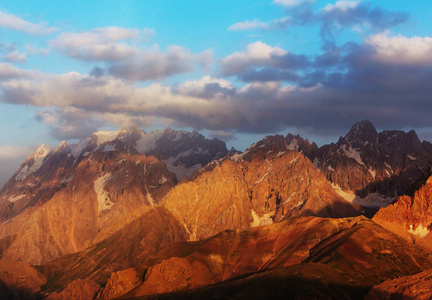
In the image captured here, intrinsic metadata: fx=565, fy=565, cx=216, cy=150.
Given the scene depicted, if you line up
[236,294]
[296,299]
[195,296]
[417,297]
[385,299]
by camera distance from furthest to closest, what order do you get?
[195,296] → [236,294] → [296,299] → [385,299] → [417,297]

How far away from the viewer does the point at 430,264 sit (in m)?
198

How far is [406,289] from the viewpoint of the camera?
5591 inches

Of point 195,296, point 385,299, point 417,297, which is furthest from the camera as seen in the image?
point 195,296

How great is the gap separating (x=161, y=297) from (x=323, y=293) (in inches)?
2423

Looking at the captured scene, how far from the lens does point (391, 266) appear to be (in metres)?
194

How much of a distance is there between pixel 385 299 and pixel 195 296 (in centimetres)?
6746

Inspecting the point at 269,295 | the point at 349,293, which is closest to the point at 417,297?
the point at 349,293

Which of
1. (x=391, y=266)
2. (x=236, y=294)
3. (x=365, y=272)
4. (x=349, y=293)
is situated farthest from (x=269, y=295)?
(x=391, y=266)

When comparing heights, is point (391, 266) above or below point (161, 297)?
above

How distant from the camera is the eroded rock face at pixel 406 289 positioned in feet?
445

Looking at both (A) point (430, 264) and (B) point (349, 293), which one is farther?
(A) point (430, 264)

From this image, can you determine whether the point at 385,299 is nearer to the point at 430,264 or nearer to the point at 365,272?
the point at 365,272

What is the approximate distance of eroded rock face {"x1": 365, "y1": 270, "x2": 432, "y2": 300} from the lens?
13559cm

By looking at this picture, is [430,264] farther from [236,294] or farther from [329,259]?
[236,294]
